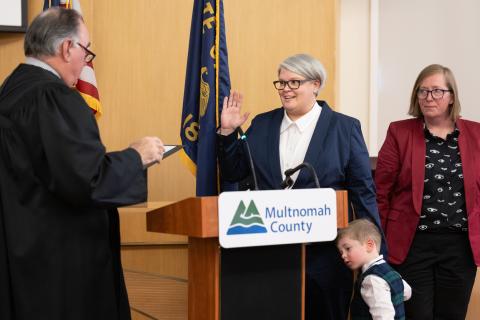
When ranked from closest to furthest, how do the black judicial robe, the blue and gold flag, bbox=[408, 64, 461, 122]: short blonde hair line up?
the black judicial robe < the blue and gold flag < bbox=[408, 64, 461, 122]: short blonde hair

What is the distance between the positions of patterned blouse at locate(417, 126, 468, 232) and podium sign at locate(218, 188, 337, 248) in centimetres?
124

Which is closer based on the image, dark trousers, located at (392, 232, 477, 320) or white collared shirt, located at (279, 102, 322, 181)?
white collared shirt, located at (279, 102, 322, 181)

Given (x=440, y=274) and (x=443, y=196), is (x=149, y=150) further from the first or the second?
(x=440, y=274)

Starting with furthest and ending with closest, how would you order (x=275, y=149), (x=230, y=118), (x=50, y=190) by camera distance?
1. (x=230, y=118)
2. (x=275, y=149)
3. (x=50, y=190)

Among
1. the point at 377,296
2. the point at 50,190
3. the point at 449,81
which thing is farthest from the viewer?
the point at 449,81

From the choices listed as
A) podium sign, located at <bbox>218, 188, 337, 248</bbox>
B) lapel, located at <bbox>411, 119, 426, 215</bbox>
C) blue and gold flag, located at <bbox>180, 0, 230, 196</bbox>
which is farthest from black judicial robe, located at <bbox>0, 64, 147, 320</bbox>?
lapel, located at <bbox>411, 119, 426, 215</bbox>

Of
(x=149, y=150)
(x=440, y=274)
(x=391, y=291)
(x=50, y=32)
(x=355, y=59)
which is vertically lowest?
(x=440, y=274)

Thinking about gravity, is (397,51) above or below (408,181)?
above

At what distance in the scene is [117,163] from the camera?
7.33ft

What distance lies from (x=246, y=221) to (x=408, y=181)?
1.60 metres

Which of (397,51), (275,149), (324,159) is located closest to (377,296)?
(324,159)

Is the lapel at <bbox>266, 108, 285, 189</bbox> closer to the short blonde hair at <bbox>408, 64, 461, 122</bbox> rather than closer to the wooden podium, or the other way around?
the wooden podium

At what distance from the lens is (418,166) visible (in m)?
3.51

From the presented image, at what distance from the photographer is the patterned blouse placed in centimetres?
345
